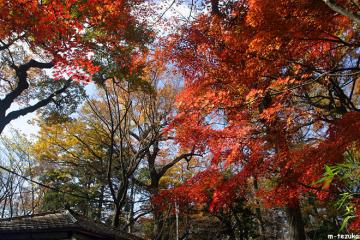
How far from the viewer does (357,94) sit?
49.1 ft

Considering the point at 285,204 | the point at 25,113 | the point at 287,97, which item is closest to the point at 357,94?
the point at 287,97

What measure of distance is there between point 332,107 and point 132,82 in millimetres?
7102

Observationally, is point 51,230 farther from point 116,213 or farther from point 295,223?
point 295,223

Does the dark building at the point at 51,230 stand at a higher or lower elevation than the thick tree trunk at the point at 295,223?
higher

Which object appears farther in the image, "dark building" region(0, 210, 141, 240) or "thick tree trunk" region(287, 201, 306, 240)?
"dark building" region(0, 210, 141, 240)

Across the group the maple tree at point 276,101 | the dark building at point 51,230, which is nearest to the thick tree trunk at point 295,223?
the maple tree at point 276,101

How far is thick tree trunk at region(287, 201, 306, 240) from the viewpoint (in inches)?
344

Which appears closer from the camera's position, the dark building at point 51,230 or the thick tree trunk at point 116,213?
the dark building at point 51,230

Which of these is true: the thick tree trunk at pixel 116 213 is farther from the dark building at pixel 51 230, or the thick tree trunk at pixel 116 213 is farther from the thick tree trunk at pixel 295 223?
the thick tree trunk at pixel 295 223

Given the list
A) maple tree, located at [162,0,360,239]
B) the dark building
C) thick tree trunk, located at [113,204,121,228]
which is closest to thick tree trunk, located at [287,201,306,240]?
maple tree, located at [162,0,360,239]

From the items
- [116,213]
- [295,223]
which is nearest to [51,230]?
[116,213]

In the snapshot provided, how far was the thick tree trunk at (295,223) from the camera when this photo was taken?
8.73m

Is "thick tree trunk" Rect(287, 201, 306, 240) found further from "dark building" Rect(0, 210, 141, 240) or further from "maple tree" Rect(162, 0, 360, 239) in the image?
"dark building" Rect(0, 210, 141, 240)

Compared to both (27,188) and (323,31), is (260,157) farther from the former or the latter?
(27,188)
